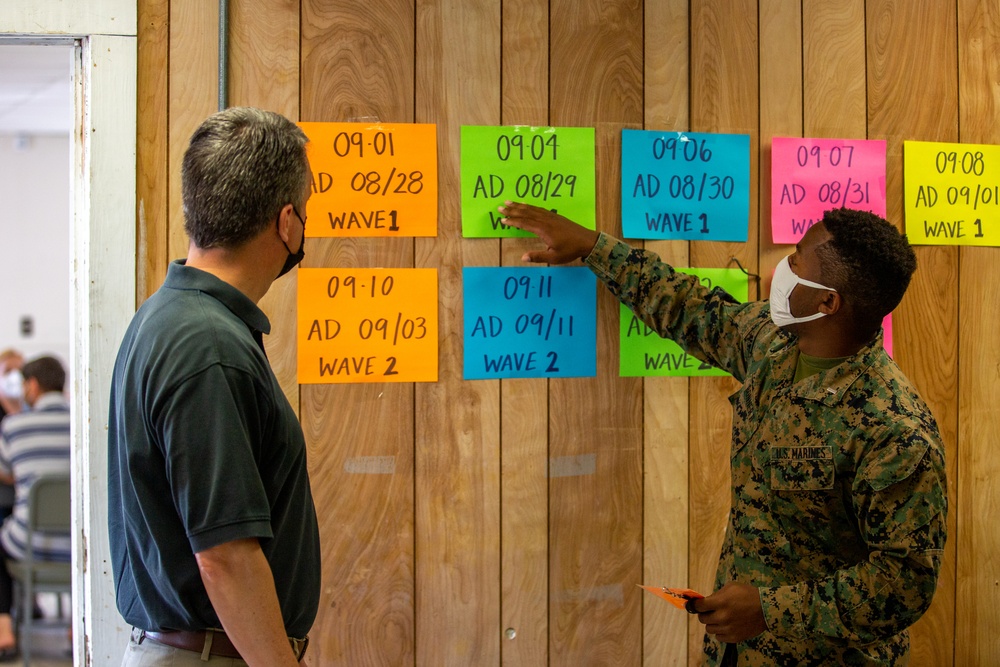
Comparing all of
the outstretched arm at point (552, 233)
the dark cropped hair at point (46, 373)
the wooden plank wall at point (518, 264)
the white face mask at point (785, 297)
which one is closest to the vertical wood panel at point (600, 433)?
the wooden plank wall at point (518, 264)

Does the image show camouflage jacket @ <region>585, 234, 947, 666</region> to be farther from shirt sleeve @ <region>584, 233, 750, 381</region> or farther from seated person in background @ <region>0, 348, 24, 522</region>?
seated person in background @ <region>0, 348, 24, 522</region>

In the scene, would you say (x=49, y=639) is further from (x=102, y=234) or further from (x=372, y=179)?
(x=372, y=179)

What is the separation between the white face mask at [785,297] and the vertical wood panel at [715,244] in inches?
9.9

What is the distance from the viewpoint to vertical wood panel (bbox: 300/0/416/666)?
1.44 meters

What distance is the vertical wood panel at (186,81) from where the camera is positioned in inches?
55.2

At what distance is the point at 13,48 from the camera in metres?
1.47

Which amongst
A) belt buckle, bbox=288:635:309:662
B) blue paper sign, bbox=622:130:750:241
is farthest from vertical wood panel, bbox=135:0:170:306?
blue paper sign, bbox=622:130:750:241

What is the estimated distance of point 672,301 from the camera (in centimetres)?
143

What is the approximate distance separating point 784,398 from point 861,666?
45 centimetres

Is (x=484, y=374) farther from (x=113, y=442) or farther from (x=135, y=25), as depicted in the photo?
(x=135, y=25)

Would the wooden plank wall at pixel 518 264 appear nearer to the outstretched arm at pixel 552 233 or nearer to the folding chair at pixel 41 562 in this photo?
the outstretched arm at pixel 552 233

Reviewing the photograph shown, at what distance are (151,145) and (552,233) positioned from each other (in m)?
0.74

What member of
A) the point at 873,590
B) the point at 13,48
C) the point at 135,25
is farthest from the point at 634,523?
the point at 13,48

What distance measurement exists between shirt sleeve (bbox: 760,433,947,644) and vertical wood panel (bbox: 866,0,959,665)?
0.55 metres
